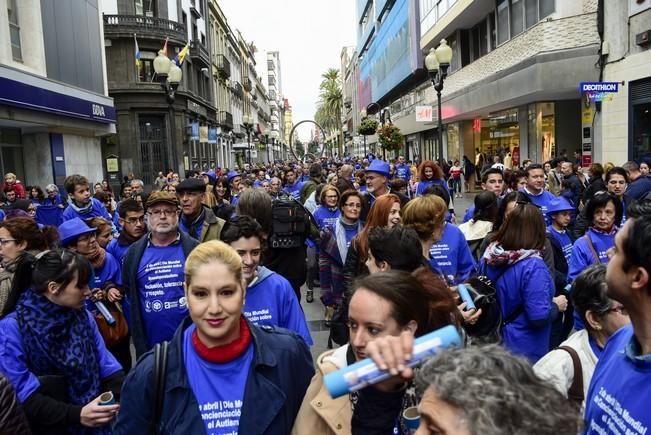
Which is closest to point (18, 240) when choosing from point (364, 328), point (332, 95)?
point (364, 328)

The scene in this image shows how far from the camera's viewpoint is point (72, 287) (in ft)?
10.3

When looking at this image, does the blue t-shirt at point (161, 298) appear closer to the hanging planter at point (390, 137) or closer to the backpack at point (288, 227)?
the backpack at point (288, 227)

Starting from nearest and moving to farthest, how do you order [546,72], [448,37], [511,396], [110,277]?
[511,396] → [110,277] → [546,72] → [448,37]

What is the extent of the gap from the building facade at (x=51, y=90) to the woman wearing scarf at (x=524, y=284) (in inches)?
584

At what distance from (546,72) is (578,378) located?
1586cm

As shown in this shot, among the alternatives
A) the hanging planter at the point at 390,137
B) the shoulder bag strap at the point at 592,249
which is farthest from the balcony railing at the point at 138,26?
the shoulder bag strap at the point at 592,249

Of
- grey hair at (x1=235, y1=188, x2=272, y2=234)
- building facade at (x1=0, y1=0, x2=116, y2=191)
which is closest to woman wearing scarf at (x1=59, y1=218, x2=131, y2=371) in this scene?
grey hair at (x1=235, y1=188, x2=272, y2=234)

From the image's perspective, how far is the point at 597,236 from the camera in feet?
16.3

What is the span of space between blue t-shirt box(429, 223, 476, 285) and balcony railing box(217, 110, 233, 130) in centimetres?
5236

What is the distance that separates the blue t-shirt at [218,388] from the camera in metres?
2.20

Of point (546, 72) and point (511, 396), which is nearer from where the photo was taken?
point (511, 396)

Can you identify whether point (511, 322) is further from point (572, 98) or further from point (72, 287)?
point (572, 98)

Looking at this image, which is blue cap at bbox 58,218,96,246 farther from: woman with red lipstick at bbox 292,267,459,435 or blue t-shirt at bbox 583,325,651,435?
blue t-shirt at bbox 583,325,651,435

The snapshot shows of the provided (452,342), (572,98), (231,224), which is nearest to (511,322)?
(231,224)
